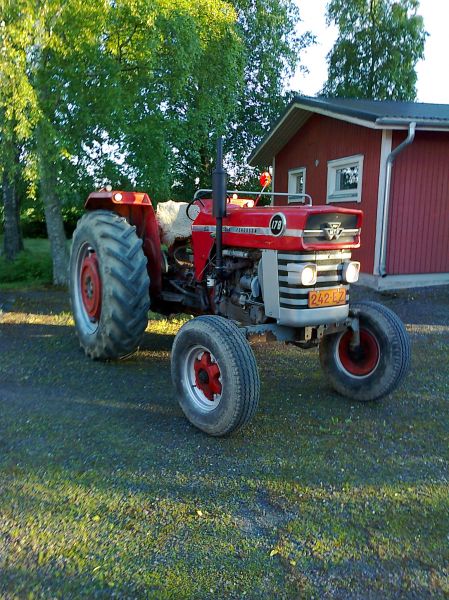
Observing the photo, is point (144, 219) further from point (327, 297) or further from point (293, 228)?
point (327, 297)

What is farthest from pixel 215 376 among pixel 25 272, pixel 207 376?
pixel 25 272

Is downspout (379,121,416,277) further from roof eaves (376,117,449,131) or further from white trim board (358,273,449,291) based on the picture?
roof eaves (376,117,449,131)

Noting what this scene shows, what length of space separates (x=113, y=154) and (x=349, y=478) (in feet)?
25.9

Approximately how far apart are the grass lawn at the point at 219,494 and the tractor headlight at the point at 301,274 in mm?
1011

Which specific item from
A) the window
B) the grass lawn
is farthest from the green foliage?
the grass lawn

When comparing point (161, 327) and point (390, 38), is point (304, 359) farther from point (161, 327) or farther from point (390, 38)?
point (390, 38)

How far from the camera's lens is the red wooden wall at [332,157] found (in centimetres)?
1002

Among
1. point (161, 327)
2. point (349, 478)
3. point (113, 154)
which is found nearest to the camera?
point (349, 478)

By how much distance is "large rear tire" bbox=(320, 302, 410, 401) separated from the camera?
4.09 m

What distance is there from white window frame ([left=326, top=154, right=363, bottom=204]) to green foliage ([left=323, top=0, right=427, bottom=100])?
15505 mm

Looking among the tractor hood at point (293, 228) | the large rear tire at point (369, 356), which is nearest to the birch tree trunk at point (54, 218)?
the tractor hood at point (293, 228)

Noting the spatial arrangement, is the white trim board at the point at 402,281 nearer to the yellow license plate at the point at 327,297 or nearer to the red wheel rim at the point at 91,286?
the red wheel rim at the point at 91,286

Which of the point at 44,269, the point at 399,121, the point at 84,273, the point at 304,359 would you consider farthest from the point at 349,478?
the point at 44,269

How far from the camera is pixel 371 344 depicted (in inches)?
168
